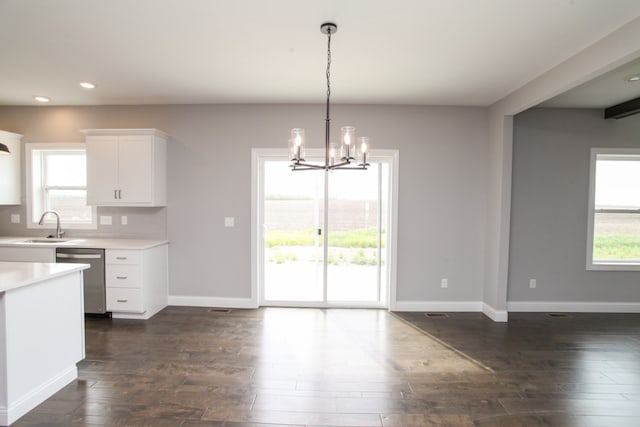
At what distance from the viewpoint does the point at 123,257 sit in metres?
3.75

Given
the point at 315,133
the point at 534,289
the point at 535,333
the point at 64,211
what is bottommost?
the point at 535,333

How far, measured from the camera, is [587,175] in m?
4.16

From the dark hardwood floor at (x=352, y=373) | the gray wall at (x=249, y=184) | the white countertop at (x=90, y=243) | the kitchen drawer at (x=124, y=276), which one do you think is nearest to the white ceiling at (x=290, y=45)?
the gray wall at (x=249, y=184)

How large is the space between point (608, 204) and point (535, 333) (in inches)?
85.3

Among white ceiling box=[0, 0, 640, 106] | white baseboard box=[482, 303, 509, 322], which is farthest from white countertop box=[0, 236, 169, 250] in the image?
white baseboard box=[482, 303, 509, 322]

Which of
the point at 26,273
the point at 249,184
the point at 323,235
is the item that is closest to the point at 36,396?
the point at 26,273

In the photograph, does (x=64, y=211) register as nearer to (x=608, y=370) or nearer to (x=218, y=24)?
(x=218, y=24)

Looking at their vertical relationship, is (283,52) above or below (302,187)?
above

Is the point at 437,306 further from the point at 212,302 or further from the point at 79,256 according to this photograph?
the point at 79,256

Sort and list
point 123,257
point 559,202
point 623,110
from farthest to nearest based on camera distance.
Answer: point 559,202, point 623,110, point 123,257

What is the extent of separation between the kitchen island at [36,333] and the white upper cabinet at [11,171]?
237 centimetres

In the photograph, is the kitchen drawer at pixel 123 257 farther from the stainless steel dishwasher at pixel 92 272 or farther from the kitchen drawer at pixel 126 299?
the kitchen drawer at pixel 126 299

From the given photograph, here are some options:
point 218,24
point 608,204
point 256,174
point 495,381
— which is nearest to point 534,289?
point 608,204

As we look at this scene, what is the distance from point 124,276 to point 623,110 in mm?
6221
